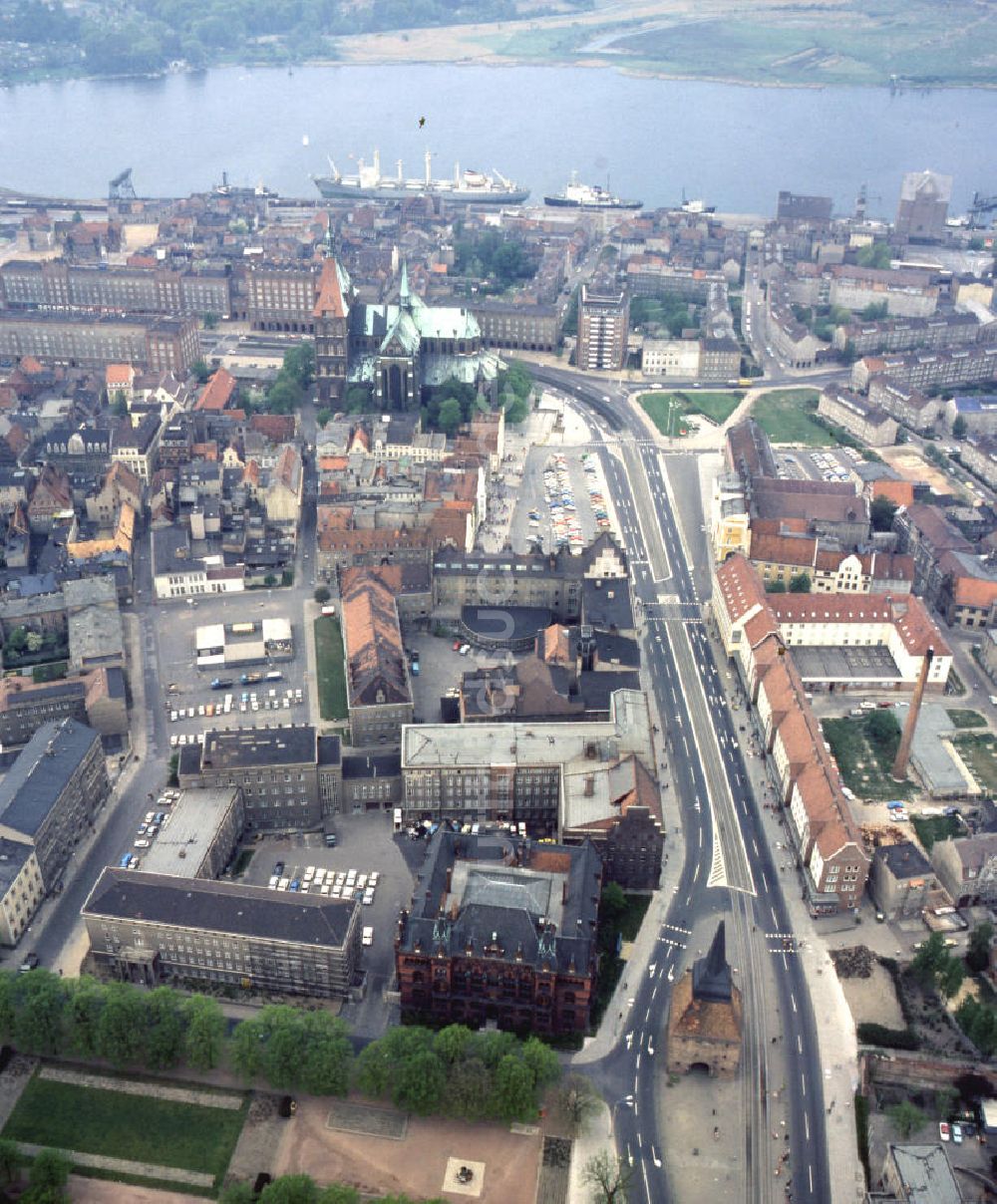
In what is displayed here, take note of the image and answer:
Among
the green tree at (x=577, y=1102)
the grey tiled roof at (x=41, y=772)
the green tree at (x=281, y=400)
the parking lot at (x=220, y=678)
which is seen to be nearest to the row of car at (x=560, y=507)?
the parking lot at (x=220, y=678)

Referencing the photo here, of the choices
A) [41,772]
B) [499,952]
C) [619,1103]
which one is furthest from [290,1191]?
[41,772]

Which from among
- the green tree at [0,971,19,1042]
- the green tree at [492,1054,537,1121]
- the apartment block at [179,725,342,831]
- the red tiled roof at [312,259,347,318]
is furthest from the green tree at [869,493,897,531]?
the green tree at [0,971,19,1042]

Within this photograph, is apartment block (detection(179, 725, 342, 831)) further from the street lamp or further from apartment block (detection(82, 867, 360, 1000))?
the street lamp

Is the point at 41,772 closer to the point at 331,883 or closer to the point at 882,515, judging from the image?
the point at 331,883

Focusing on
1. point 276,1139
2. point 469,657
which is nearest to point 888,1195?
point 276,1139

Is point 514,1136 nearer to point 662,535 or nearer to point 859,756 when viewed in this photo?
point 859,756

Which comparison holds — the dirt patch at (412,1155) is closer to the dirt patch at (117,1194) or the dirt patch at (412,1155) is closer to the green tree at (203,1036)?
the dirt patch at (117,1194)
